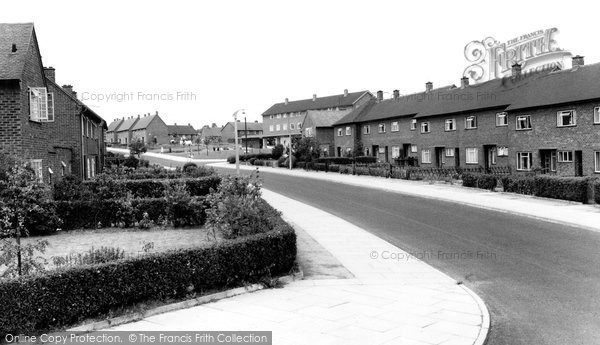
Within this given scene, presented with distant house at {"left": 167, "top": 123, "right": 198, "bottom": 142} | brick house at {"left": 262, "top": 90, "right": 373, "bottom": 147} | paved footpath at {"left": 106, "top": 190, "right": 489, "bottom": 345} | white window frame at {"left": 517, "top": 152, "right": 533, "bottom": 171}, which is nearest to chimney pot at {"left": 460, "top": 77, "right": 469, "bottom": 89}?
white window frame at {"left": 517, "top": 152, "right": 533, "bottom": 171}

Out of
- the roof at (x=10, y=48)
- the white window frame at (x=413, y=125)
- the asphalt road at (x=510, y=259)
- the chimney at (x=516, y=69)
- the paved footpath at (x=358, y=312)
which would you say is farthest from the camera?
the white window frame at (x=413, y=125)

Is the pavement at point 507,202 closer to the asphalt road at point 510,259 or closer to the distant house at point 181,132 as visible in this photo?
the asphalt road at point 510,259

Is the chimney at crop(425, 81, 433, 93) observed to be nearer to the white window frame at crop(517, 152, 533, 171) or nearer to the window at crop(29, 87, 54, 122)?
the white window frame at crop(517, 152, 533, 171)

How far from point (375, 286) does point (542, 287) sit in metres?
3.38

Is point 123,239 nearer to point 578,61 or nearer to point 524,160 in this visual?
point 524,160

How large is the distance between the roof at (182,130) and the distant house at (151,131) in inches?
498

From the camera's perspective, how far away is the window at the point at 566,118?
1296 inches

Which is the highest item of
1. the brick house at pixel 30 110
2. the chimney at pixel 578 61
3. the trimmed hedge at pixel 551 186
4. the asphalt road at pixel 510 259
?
the chimney at pixel 578 61

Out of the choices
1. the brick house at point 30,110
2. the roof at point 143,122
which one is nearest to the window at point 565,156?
the brick house at point 30,110

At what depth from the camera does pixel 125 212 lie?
17.6 meters

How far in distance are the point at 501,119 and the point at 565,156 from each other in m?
7.72

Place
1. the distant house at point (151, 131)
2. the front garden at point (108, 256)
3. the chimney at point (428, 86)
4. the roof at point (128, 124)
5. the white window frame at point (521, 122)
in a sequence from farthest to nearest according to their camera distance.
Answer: the roof at point (128, 124), the distant house at point (151, 131), the chimney at point (428, 86), the white window frame at point (521, 122), the front garden at point (108, 256)

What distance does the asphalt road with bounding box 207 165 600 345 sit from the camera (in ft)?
24.9

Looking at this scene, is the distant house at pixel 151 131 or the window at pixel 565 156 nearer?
the window at pixel 565 156
